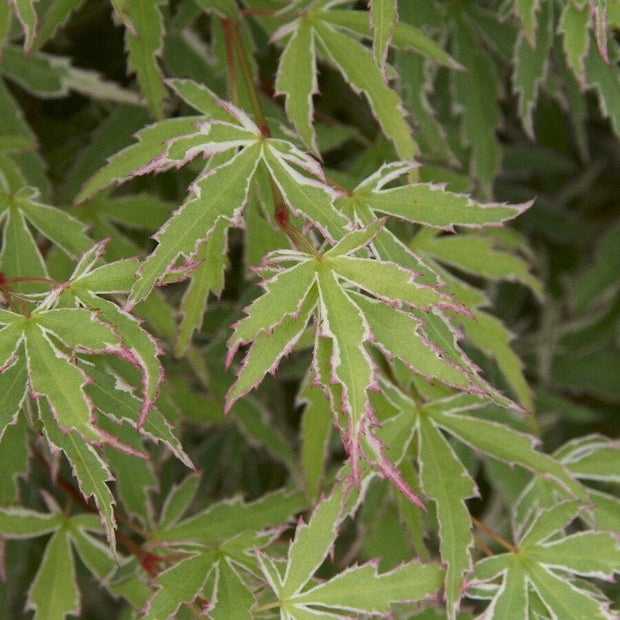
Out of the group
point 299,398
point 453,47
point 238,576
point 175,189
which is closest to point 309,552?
point 238,576

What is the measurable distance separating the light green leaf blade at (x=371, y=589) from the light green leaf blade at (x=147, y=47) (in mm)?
535

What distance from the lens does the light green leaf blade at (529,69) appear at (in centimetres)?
116

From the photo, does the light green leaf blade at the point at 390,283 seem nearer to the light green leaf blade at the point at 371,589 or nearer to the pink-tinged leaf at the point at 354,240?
the pink-tinged leaf at the point at 354,240

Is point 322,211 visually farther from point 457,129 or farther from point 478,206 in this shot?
point 457,129

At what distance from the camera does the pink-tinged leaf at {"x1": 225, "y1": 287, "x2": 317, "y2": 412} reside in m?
0.76

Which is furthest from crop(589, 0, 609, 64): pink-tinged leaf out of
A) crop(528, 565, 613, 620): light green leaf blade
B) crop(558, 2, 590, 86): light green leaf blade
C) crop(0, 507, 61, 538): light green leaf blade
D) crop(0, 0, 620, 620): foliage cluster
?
crop(0, 507, 61, 538): light green leaf blade

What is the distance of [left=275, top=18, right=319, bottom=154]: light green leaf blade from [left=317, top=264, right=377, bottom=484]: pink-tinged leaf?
0.26 m

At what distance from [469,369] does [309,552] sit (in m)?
0.24

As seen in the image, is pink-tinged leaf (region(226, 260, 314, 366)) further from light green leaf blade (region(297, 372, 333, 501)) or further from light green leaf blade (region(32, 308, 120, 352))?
light green leaf blade (region(297, 372, 333, 501))

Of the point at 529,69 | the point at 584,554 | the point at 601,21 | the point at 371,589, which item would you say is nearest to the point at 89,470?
the point at 371,589

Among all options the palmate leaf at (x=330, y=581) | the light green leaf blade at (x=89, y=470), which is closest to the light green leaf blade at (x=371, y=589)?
the palmate leaf at (x=330, y=581)

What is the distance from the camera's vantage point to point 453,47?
130cm

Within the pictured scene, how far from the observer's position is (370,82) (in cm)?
99

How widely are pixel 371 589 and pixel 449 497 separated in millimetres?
147
